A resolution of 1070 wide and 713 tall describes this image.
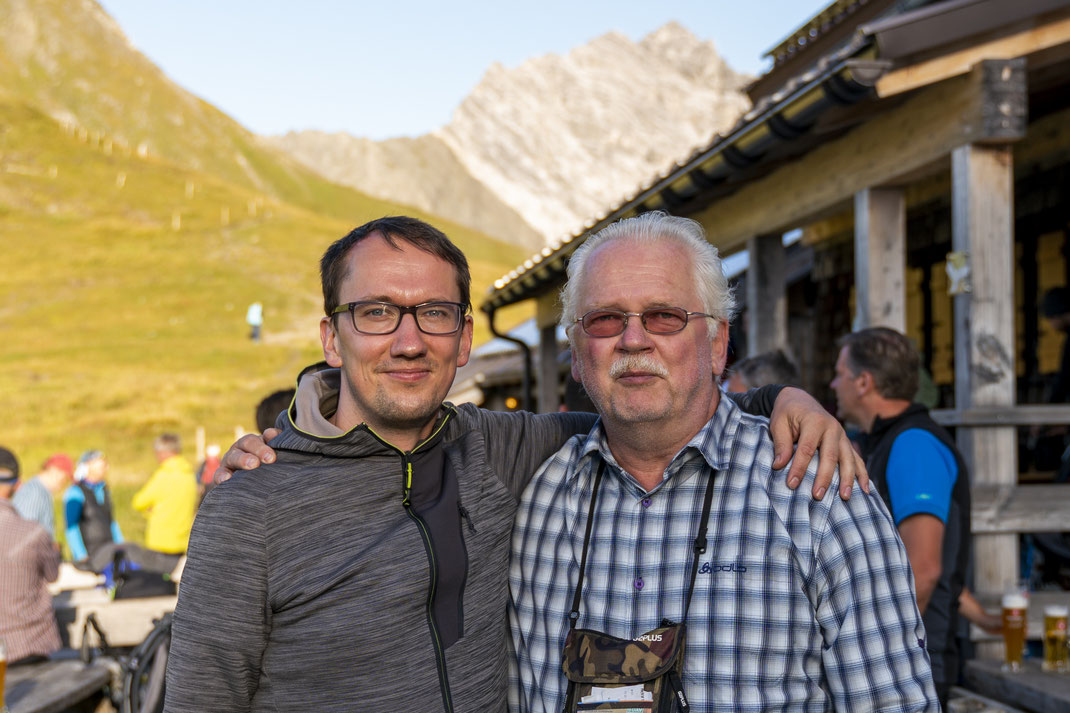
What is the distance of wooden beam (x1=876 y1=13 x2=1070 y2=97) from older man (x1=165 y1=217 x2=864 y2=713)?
285 centimetres

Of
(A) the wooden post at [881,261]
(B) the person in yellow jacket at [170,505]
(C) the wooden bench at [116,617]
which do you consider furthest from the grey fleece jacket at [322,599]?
(B) the person in yellow jacket at [170,505]

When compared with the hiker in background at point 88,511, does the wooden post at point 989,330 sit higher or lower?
higher

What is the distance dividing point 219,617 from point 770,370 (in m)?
3.33

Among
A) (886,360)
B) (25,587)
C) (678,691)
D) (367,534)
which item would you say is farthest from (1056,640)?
(25,587)

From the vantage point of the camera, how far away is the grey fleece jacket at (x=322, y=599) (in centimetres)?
191

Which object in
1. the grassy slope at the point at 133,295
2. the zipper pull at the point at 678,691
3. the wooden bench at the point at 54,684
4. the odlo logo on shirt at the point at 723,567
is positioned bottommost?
the wooden bench at the point at 54,684

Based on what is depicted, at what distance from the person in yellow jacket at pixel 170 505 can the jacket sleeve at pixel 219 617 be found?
7832mm

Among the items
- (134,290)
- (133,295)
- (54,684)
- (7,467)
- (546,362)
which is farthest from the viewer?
(134,290)

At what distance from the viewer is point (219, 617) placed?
6.25ft

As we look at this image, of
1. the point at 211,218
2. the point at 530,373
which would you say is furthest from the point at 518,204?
the point at 530,373

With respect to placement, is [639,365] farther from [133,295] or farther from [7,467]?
[133,295]

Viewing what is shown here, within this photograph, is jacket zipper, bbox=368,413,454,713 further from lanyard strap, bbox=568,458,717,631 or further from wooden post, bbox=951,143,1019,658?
wooden post, bbox=951,143,1019,658

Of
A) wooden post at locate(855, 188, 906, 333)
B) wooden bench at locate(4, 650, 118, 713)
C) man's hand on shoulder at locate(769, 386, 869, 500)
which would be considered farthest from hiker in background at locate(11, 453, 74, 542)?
man's hand on shoulder at locate(769, 386, 869, 500)

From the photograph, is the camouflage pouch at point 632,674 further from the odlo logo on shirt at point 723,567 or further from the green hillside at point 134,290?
the green hillside at point 134,290
